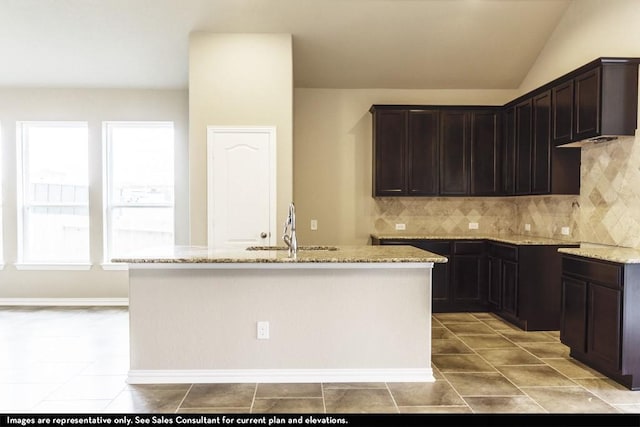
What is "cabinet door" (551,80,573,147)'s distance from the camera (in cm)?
399

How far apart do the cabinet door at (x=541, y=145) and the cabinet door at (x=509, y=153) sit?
406 millimetres

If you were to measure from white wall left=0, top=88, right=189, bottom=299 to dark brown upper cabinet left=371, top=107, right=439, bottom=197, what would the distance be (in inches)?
103

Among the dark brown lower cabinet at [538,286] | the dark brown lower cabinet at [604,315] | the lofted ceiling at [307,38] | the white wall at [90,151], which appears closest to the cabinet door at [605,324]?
the dark brown lower cabinet at [604,315]

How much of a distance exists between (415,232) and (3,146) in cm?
566

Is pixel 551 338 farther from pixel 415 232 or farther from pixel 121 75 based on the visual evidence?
pixel 121 75

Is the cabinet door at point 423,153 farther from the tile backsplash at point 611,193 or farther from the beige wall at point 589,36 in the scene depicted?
the tile backsplash at point 611,193

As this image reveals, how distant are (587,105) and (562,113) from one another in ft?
1.23

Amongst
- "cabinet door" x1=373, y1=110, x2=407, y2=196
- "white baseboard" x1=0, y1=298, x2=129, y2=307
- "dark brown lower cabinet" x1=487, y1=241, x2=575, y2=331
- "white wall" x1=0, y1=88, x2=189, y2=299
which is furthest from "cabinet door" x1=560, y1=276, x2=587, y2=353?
"white baseboard" x1=0, y1=298, x2=129, y2=307

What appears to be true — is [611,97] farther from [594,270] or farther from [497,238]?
[497,238]

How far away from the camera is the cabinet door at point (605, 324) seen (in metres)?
3.02

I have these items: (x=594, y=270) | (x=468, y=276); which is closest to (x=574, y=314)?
(x=594, y=270)

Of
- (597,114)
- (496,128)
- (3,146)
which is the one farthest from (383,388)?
(3,146)

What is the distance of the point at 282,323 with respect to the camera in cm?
310

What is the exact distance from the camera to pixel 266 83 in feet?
14.6
